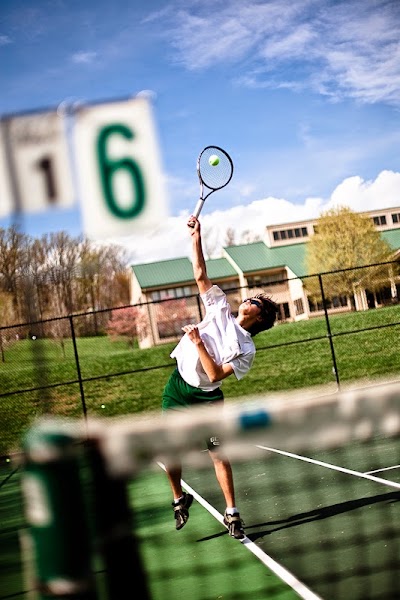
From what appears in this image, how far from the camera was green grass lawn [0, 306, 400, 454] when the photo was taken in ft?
63.6

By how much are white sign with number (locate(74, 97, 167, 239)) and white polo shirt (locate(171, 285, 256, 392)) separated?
1415mm

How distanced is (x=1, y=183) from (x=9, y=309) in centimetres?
1924

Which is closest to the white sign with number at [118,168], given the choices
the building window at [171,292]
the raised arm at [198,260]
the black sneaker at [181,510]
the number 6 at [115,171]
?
the number 6 at [115,171]

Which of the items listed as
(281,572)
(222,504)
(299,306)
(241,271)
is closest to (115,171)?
(222,504)

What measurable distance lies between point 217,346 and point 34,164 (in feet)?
5.76

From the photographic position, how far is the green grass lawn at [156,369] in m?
19.4

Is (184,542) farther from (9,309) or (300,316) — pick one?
(300,316)

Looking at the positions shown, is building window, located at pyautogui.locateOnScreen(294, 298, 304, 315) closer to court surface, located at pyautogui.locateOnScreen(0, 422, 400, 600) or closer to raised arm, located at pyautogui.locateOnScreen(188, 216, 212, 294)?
court surface, located at pyautogui.locateOnScreen(0, 422, 400, 600)

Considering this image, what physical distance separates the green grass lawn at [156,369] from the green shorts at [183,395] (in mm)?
13863

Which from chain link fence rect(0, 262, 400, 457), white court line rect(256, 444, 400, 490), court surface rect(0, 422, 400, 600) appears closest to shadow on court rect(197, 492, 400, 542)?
court surface rect(0, 422, 400, 600)

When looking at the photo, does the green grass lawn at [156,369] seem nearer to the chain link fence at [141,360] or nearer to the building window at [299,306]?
the chain link fence at [141,360]

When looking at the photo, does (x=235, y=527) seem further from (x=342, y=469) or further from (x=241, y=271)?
(x=241, y=271)

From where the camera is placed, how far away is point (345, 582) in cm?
335

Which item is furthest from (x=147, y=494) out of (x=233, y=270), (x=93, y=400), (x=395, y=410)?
(x=233, y=270)
